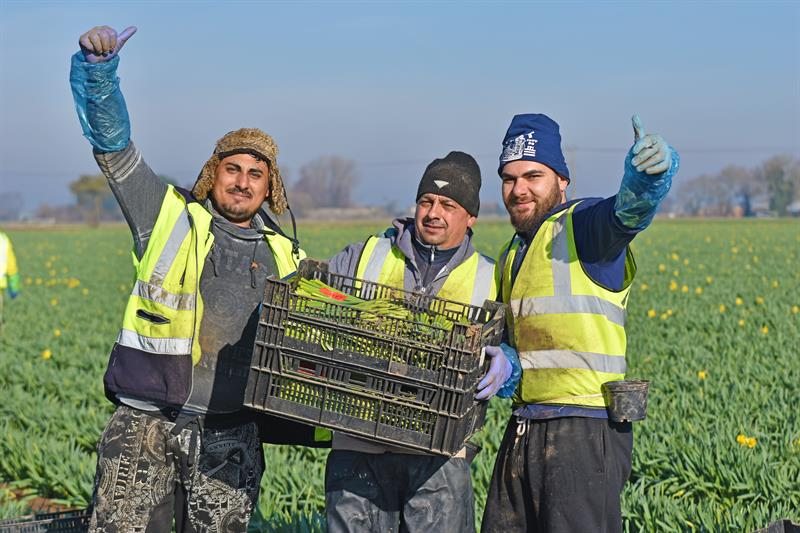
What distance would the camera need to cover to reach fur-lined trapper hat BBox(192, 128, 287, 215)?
415 cm

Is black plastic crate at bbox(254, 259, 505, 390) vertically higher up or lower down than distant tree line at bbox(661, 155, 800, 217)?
lower down

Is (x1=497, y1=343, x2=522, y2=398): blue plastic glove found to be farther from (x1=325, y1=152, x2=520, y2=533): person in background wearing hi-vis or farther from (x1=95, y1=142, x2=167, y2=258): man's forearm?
(x1=95, y1=142, x2=167, y2=258): man's forearm

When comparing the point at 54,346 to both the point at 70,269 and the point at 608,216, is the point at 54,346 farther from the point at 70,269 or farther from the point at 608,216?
the point at 70,269

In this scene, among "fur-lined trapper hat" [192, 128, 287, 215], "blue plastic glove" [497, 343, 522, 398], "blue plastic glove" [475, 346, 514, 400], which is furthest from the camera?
"fur-lined trapper hat" [192, 128, 287, 215]

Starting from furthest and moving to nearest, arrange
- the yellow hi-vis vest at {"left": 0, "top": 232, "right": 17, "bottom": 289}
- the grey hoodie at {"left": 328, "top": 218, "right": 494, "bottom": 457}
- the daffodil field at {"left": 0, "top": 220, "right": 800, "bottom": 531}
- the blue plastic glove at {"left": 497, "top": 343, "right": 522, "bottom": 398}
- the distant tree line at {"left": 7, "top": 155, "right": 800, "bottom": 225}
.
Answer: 1. the distant tree line at {"left": 7, "top": 155, "right": 800, "bottom": 225}
2. the yellow hi-vis vest at {"left": 0, "top": 232, "right": 17, "bottom": 289}
3. the daffodil field at {"left": 0, "top": 220, "right": 800, "bottom": 531}
4. the grey hoodie at {"left": 328, "top": 218, "right": 494, "bottom": 457}
5. the blue plastic glove at {"left": 497, "top": 343, "right": 522, "bottom": 398}

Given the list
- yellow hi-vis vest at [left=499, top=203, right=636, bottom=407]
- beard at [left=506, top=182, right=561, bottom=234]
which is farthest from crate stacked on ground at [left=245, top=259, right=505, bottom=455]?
beard at [left=506, top=182, right=561, bottom=234]

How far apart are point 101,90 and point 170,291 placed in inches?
30.7

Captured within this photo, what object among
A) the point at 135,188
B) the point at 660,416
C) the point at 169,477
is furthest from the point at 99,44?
the point at 660,416

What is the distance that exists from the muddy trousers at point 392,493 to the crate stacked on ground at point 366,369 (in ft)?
1.36

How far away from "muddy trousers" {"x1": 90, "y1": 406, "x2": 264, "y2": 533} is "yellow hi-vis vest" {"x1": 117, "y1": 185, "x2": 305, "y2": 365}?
0.29 m

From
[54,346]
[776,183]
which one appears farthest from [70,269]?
[776,183]

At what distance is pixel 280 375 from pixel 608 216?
1.22 meters

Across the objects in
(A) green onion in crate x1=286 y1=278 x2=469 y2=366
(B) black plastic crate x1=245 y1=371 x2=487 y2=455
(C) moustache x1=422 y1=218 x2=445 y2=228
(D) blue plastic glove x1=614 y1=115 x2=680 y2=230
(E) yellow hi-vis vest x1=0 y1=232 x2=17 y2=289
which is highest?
(D) blue plastic glove x1=614 y1=115 x2=680 y2=230

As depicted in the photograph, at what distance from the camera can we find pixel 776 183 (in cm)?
11881
